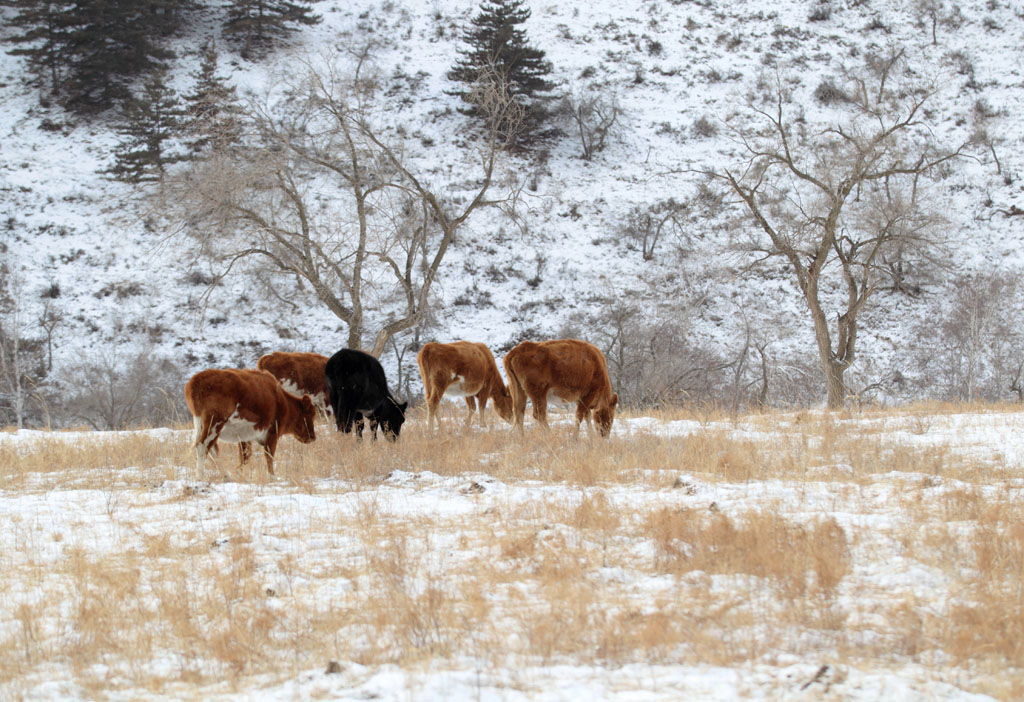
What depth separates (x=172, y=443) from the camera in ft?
35.4

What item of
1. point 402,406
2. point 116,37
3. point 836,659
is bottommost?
point 836,659

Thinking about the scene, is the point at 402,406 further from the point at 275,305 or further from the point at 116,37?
the point at 116,37

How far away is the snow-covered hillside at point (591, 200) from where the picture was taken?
32.7 meters

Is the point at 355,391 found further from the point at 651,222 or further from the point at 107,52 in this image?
the point at 107,52

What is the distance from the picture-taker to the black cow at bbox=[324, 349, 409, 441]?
10625 millimetres

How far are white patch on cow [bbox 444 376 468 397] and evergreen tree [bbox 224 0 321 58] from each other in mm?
42378

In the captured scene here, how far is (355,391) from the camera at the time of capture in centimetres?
1062

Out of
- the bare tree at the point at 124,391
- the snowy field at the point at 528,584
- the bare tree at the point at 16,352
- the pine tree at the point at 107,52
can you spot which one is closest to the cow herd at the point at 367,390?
the snowy field at the point at 528,584

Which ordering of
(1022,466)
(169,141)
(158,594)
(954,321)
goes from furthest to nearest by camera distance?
(169,141) < (954,321) < (1022,466) < (158,594)

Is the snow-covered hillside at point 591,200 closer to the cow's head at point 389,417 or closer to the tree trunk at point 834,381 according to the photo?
the tree trunk at point 834,381

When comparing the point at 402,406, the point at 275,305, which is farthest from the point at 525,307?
the point at 402,406

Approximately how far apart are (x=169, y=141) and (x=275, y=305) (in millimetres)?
14259

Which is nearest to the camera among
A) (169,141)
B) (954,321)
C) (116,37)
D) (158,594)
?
(158,594)

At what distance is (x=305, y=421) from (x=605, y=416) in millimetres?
3806
